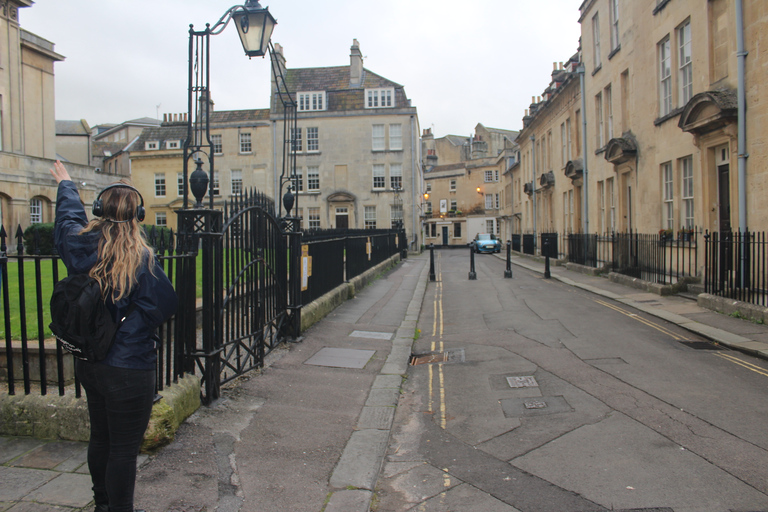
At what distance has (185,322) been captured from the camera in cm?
477

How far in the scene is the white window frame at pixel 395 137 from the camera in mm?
42969

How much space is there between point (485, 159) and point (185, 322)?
63.3 meters

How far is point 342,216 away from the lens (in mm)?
44281

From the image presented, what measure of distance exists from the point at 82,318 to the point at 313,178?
139ft

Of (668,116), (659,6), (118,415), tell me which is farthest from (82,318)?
(659,6)

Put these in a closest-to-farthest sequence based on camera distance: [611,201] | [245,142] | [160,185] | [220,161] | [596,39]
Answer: [611,201], [596,39], [245,142], [220,161], [160,185]

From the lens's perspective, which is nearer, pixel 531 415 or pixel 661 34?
pixel 531 415

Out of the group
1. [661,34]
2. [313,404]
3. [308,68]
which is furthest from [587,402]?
[308,68]

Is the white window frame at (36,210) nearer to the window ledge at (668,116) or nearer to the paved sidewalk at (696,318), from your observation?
the paved sidewalk at (696,318)

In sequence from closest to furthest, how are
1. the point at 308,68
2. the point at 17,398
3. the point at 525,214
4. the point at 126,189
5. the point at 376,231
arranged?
A: 1. the point at 126,189
2. the point at 17,398
3. the point at 376,231
4. the point at 525,214
5. the point at 308,68

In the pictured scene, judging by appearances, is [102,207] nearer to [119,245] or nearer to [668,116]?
[119,245]

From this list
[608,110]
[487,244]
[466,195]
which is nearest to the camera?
[608,110]

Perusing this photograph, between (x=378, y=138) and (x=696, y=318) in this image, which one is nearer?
(x=696, y=318)

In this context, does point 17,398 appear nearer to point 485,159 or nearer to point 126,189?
point 126,189
